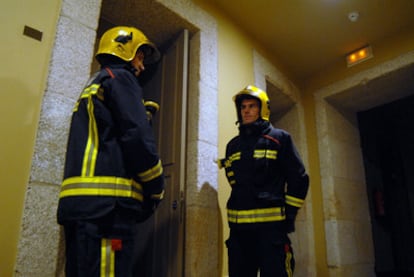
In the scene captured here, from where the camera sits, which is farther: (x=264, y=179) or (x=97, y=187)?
(x=264, y=179)

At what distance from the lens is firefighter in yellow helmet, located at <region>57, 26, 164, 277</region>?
149 cm

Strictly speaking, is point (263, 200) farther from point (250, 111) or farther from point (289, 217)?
point (250, 111)

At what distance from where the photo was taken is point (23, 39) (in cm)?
203

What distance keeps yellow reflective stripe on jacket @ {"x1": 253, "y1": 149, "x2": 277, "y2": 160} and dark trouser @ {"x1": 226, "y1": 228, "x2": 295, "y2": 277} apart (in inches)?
21.2

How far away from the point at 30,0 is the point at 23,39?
0.96 ft

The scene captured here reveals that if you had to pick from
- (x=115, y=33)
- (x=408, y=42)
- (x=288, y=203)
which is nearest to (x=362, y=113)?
(x=408, y=42)

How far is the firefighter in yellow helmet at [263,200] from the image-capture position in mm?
2301

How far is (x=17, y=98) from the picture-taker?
1925mm

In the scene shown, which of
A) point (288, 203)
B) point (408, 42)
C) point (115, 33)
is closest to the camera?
point (115, 33)

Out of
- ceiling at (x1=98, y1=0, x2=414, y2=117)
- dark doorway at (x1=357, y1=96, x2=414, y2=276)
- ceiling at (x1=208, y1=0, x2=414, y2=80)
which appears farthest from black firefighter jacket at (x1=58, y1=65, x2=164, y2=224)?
dark doorway at (x1=357, y1=96, x2=414, y2=276)

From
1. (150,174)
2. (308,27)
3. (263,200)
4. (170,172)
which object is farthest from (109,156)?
(308,27)

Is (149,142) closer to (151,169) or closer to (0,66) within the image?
(151,169)

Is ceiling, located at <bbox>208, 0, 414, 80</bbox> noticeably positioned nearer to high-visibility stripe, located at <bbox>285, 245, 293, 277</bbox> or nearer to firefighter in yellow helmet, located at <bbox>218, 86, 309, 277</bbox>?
firefighter in yellow helmet, located at <bbox>218, 86, 309, 277</bbox>

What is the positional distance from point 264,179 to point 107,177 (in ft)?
4.20
